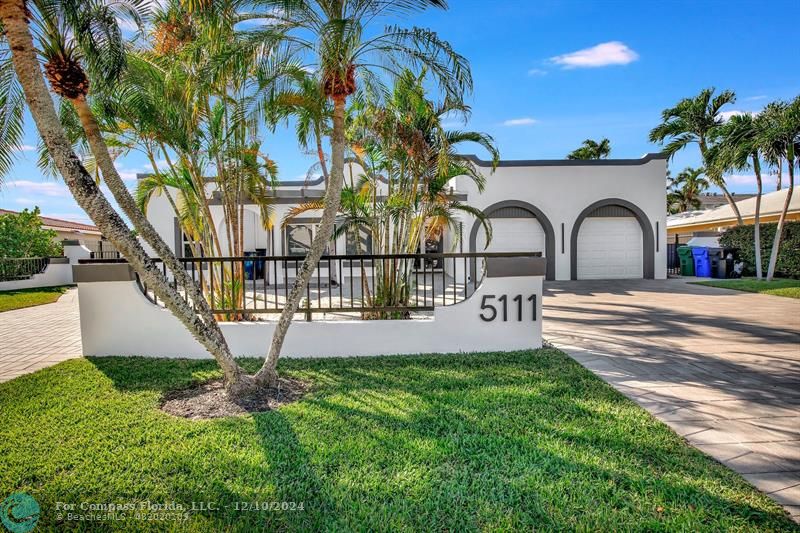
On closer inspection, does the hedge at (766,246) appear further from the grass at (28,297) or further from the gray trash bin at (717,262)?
the grass at (28,297)

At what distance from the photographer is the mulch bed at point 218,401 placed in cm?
384

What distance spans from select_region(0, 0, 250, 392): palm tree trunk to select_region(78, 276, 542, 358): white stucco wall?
1902 mm

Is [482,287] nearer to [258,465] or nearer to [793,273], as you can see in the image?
[258,465]

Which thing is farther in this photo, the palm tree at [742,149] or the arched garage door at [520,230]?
the arched garage door at [520,230]

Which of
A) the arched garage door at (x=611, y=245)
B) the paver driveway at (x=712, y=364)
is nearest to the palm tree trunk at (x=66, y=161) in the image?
the paver driveway at (x=712, y=364)

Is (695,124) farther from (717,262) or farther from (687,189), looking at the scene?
(687,189)

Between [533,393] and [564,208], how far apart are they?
1256cm

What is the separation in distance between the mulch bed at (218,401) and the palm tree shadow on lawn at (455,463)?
0.19 metres

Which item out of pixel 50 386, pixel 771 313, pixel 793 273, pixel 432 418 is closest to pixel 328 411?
pixel 432 418

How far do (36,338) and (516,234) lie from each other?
45.2 ft

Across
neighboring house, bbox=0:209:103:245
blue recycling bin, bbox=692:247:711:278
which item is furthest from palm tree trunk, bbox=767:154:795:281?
neighboring house, bbox=0:209:103:245

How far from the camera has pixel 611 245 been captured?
51.2 feet

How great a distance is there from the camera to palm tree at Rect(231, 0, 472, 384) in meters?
4.18

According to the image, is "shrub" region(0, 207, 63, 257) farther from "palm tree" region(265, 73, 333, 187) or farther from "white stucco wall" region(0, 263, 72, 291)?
"palm tree" region(265, 73, 333, 187)
